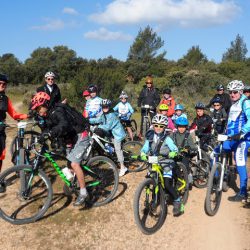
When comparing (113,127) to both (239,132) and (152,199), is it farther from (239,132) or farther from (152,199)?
(239,132)

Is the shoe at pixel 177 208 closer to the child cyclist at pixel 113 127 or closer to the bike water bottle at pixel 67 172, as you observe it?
the bike water bottle at pixel 67 172

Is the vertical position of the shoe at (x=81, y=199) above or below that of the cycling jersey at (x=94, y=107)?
below

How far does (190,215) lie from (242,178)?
46.8 inches

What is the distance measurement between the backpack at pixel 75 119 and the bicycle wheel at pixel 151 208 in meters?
1.41

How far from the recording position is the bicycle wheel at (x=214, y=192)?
5.23 metres

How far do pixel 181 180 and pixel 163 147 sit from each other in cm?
74

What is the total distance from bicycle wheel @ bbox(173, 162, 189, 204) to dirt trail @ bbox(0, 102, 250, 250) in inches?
9.2

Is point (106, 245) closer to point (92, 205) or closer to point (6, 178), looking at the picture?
Answer: point (92, 205)

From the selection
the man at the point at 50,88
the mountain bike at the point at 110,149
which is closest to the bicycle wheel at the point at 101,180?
the mountain bike at the point at 110,149

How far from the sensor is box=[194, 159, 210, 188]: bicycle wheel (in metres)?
6.47

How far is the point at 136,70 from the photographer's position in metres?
49.8

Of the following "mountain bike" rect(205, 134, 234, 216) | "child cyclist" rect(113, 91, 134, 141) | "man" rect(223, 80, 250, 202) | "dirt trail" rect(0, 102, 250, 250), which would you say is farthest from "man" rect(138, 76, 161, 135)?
"dirt trail" rect(0, 102, 250, 250)

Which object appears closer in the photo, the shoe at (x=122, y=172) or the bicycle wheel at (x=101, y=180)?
the bicycle wheel at (x=101, y=180)

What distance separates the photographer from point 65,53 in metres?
62.8
